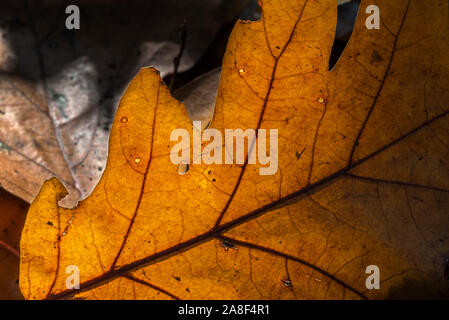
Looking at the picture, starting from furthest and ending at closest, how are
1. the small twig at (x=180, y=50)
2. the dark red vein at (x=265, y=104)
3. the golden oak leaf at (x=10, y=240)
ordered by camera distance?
the small twig at (x=180, y=50), the golden oak leaf at (x=10, y=240), the dark red vein at (x=265, y=104)

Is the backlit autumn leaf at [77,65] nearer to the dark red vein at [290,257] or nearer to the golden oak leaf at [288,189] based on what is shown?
the golden oak leaf at [288,189]

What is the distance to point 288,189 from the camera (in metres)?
1.01

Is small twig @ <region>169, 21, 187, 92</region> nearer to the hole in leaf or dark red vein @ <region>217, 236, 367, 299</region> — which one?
the hole in leaf

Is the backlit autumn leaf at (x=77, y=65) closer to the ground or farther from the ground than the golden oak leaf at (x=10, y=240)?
farther from the ground

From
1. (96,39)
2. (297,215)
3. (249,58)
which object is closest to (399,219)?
(297,215)

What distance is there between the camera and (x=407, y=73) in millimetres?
984

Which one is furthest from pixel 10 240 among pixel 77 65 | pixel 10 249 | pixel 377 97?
pixel 377 97

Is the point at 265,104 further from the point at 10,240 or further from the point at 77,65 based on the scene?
the point at 10,240

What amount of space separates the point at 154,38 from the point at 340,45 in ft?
2.17

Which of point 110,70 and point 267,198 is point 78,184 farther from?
point 267,198

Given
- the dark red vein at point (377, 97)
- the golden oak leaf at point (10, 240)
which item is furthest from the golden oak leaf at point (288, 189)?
the golden oak leaf at point (10, 240)

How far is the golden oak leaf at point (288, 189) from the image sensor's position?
958 mm

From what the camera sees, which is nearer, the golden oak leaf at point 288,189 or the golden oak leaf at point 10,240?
the golden oak leaf at point 288,189

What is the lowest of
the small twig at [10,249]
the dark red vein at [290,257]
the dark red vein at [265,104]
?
the dark red vein at [290,257]
